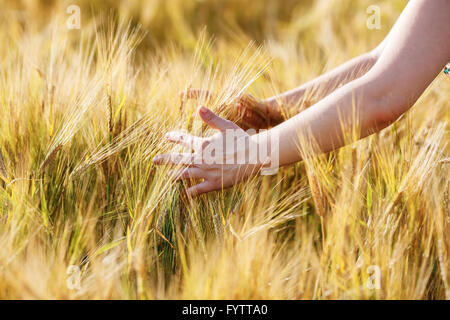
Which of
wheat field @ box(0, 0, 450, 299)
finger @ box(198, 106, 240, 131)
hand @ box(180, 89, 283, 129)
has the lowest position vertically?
wheat field @ box(0, 0, 450, 299)

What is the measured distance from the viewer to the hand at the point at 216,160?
75cm

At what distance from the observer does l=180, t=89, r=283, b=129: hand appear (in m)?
0.93

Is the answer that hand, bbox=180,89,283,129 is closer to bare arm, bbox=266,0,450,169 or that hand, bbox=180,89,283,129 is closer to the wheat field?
the wheat field

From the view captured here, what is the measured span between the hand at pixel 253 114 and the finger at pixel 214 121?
0.12 m

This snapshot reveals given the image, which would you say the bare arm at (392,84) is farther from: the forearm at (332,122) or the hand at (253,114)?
the hand at (253,114)

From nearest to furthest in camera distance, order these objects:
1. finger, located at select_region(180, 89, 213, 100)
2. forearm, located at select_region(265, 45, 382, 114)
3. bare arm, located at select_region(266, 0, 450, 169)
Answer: bare arm, located at select_region(266, 0, 450, 169) < finger, located at select_region(180, 89, 213, 100) < forearm, located at select_region(265, 45, 382, 114)

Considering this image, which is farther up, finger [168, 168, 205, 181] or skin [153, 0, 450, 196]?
skin [153, 0, 450, 196]

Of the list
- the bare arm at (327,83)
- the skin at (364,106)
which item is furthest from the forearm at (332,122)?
the bare arm at (327,83)

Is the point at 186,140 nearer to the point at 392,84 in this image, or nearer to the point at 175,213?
the point at 175,213

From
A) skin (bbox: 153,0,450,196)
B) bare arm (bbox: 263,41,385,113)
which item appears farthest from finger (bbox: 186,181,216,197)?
bare arm (bbox: 263,41,385,113)

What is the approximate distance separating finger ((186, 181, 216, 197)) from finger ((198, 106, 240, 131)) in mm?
98

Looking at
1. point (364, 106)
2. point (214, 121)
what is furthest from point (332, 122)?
point (214, 121)

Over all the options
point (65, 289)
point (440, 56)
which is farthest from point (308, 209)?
point (65, 289)
